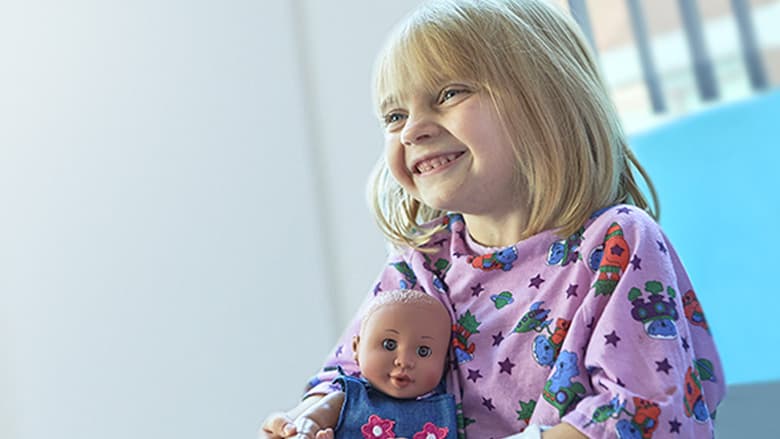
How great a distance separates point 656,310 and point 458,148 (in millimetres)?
292

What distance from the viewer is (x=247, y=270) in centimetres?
191

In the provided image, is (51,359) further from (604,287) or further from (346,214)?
(604,287)

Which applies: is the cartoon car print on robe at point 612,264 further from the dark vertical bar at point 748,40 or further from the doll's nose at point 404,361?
the dark vertical bar at point 748,40

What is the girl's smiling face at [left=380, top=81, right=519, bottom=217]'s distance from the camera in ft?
3.49

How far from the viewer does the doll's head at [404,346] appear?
104cm

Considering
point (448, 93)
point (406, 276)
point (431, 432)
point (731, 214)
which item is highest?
point (448, 93)

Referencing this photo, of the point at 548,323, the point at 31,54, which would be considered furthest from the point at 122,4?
the point at 548,323

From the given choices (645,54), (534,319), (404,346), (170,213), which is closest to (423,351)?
(404,346)

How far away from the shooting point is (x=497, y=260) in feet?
3.59

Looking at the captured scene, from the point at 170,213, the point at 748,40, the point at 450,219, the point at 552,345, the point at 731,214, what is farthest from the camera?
the point at 170,213

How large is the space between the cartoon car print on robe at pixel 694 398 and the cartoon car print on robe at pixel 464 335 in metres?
0.24

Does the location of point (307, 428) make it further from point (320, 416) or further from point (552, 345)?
point (552, 345)

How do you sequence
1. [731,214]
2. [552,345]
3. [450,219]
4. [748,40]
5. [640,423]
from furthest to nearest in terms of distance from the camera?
[731,214] → [748,40] → [450,219] → [552,345] → [640,423]

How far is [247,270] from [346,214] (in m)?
0.24
